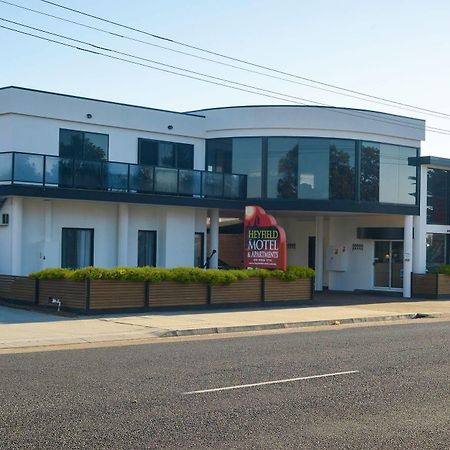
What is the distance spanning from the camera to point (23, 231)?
2731cm

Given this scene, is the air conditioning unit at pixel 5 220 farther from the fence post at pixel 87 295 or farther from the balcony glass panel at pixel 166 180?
the fence post at pixel 87 295

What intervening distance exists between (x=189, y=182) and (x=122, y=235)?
10.6 feet

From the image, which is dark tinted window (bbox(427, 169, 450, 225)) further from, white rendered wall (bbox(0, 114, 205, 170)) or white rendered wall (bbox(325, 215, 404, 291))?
white rendered wall (bbox(0, 114, 205, 170))

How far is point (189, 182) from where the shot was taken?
3019cm

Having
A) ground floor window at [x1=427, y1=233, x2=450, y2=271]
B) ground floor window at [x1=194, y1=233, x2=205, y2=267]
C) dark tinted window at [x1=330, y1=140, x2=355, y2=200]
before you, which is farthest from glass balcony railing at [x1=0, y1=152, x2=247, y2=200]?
ground floor window at [x1=427, y1=233, x2=450, y2=271]

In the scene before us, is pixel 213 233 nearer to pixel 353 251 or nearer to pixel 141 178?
pixel 141 178

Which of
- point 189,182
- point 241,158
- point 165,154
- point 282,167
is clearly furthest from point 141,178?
point 282,167

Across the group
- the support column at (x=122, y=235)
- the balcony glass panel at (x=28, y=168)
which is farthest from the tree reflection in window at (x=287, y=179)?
the balcony glass panel at (x=28, y=168)

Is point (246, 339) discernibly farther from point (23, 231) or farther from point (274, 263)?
point (23, 231)

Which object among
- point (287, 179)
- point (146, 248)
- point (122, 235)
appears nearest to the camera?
point (122, 235)

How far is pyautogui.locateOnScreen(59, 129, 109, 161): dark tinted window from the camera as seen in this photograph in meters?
28.8

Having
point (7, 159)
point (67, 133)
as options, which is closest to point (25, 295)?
point (7, 159)

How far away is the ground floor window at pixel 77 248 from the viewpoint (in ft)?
94.0

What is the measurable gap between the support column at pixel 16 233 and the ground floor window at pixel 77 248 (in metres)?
2.00
